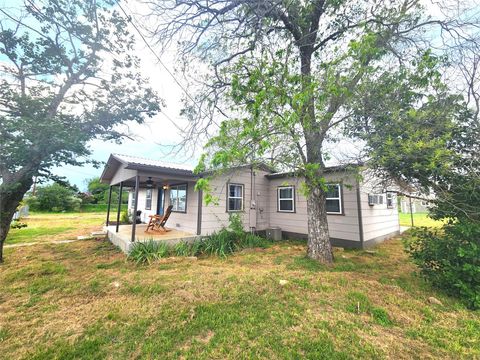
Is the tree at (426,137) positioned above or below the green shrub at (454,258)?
above

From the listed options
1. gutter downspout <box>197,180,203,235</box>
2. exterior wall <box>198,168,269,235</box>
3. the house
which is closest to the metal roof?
the house

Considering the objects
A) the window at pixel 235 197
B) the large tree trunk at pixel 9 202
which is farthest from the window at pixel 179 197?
the large tree trunk at pixel 9 202

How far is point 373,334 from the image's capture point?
2.56m

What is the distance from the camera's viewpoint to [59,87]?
6.23 m

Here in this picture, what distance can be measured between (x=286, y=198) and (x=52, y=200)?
2474 centimetres

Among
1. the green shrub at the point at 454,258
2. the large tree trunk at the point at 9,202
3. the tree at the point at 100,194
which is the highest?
the tree at the point at 100,194

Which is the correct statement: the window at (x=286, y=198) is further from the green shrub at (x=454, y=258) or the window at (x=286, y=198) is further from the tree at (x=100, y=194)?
the tree at (x=100, y=194)

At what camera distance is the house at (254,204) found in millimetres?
7023

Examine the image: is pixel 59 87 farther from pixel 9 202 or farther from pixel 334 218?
pixel 334 218

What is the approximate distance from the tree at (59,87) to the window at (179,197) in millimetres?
3056

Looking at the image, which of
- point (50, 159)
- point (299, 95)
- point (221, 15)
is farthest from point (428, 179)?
point (50, 159)

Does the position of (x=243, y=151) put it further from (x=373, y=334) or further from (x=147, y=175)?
(x=147, y=175)

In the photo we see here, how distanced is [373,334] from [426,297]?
1807mm

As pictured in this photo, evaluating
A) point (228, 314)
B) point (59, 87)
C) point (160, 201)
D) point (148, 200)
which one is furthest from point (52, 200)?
point (228, 314)
